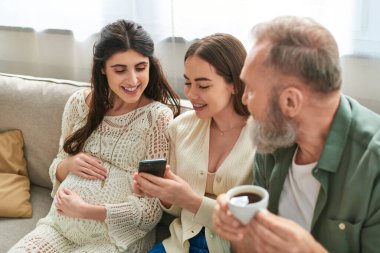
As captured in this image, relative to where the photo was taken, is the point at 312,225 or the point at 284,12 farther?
the point at 284,12

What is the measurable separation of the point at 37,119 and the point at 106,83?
489mm

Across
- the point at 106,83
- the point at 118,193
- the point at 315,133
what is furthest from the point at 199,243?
the point at 106,83

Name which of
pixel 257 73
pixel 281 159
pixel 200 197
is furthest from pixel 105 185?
pixel 257 73

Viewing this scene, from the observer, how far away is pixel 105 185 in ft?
6.05

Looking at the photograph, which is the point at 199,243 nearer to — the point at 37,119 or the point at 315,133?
the point at 315,133

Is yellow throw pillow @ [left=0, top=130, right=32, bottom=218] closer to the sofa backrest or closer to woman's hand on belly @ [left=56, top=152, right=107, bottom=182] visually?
the sofa backrest

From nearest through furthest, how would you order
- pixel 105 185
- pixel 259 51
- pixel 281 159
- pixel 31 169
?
pixel 259 51 → pixel 281 159 → pixel 105 185 → pixel 31 169

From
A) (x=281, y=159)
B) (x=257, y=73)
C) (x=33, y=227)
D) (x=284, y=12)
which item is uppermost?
(x=284, y=12)

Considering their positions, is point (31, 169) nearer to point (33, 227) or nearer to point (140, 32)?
point (33, 227)

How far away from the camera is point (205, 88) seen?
1628 millimetres

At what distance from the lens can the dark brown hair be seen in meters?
1.60

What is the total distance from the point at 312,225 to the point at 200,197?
1.33 feet

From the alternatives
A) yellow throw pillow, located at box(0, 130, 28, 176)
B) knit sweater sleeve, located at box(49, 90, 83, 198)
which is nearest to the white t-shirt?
knit sweater sleeve, located at box(49, 90, 83, 198)

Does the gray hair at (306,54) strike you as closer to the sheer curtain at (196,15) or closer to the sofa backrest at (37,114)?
the sheer curtain at (196,15)
